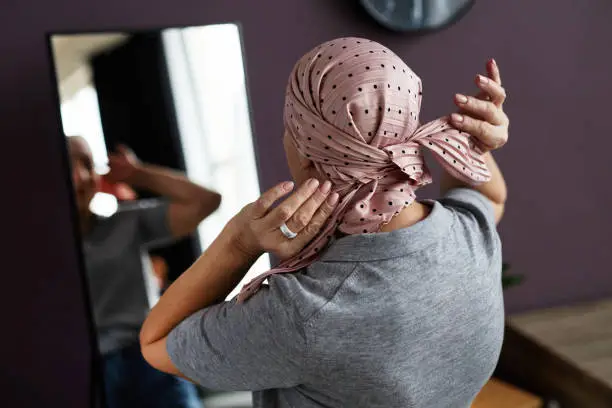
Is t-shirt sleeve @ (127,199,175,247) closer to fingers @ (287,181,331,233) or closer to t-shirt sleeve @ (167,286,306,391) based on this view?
t-shirt sleeve @ (167,286,306,391)

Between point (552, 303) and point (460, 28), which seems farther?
point (552, 303)

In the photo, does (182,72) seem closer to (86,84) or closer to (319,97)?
(86,84)

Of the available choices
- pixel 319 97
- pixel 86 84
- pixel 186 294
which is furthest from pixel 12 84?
pixel 319 97

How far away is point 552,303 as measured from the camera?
2.01m

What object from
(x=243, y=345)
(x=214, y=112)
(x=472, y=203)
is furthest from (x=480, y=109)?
(x=214, y=112)

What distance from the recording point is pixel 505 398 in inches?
66.1

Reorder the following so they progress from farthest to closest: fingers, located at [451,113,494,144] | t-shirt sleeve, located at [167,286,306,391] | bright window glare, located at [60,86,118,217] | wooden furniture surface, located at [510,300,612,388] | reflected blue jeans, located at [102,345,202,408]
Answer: wooden furniture surface, located at [510,300,612,388]
reflected blue jeans, located at [102,345,202,408]
bright window glare, located at [60,86,118,217]
fingers, located at [451,113,494,144]
t-shirt sleeve, located at [167,286,306,391]

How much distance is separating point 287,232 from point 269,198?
0.05 m

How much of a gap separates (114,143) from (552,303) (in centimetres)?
151

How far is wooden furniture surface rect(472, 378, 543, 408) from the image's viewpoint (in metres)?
1.64

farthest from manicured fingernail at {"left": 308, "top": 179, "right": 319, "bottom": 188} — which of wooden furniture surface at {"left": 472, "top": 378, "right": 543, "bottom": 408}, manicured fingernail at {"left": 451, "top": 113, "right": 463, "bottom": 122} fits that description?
wooden furniture surface at {"left": 472, "top": 378, "right": 543, "bottom": 408}

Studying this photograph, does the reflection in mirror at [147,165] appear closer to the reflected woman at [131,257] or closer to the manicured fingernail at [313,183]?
the reflected woman at [131,257]

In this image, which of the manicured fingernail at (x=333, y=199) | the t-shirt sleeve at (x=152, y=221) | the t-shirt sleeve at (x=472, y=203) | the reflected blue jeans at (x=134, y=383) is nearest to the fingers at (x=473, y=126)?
the t-shirt sleeve at (x=472, y=203)

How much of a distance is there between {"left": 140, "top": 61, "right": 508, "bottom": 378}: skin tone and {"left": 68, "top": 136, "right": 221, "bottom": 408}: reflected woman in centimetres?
52
